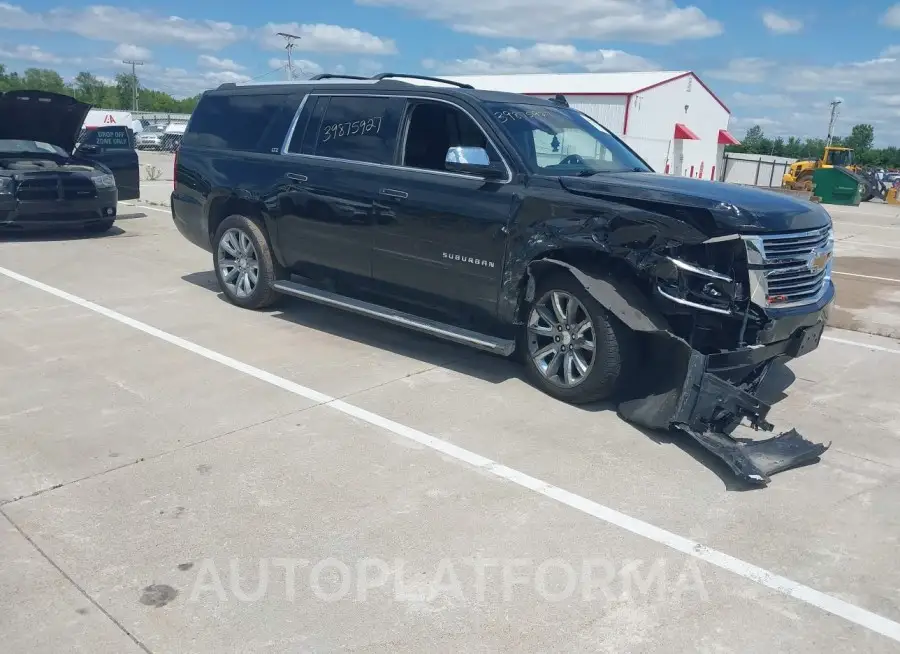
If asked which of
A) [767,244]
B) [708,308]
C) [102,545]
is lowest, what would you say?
[102,545]

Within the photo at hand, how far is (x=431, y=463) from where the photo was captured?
4426mm

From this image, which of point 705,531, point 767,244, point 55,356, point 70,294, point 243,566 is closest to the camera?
point 243,566

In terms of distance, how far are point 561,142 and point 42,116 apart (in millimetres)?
8635

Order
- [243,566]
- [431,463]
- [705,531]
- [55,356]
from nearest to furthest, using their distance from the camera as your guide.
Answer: [243,566]
[705,531]
[431,463]
[55,356]

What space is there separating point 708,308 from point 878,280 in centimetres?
774

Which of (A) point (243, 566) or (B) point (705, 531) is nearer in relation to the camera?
(A) point (243, 566)

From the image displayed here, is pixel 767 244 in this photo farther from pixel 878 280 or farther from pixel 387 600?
pixel 878 280

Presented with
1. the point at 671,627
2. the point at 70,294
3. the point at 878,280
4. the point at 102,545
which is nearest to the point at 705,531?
the point at 671,627

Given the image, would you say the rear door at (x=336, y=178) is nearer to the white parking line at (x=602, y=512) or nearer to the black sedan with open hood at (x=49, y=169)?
the white parking line at (x=602, y=512)

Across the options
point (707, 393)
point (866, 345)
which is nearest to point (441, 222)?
point (707, 393)

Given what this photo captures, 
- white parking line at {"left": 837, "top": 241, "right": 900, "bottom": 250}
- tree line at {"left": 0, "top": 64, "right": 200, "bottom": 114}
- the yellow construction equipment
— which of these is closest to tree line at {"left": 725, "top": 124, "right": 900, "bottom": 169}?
the yellow construction equipment

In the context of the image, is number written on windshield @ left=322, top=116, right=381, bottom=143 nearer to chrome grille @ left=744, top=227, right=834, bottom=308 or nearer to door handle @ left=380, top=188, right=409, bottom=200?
door handle @ left=380, top=188, right=409, bottom=200

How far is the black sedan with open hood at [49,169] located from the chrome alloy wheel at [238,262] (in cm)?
463

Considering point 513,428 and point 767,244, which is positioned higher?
point 767,244
